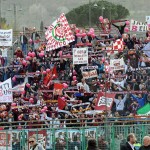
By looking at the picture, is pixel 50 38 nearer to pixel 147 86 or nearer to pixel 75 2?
pixel 147 86

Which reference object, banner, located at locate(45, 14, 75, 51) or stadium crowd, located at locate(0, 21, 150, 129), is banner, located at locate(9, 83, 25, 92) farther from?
banner, located at locate(45, 14, 75, 51)

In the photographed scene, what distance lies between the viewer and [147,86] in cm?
2914

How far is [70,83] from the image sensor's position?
1328 inches

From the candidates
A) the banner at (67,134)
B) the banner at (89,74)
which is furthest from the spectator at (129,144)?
the banner at (89,74)

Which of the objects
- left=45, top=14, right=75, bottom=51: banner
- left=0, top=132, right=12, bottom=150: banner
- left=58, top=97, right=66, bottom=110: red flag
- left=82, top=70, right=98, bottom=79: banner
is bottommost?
left=0, top=132, right=12, bottom=150: banner

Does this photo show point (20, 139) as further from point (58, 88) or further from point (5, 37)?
point (5, 37)

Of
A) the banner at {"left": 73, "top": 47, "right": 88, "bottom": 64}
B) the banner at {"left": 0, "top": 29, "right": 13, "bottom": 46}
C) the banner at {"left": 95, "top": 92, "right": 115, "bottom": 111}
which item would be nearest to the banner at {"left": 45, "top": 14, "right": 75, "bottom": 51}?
the banner at {"left": 0, "top": 29, "right": 13, "bottom": 46}

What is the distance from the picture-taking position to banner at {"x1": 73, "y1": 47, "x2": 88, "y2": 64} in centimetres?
3250

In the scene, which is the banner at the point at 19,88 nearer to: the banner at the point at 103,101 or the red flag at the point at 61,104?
the red flag at the point at 61,104

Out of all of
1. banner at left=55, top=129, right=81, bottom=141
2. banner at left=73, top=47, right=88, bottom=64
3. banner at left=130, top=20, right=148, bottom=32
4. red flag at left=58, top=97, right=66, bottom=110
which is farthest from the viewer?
banner at left=130, top=20, right=148, bottom=32

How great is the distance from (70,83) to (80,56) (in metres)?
1.56

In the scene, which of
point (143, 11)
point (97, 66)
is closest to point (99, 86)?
point (97, 66)

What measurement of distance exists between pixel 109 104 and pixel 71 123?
1.75m

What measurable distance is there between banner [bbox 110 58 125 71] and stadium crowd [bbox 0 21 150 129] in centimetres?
10
